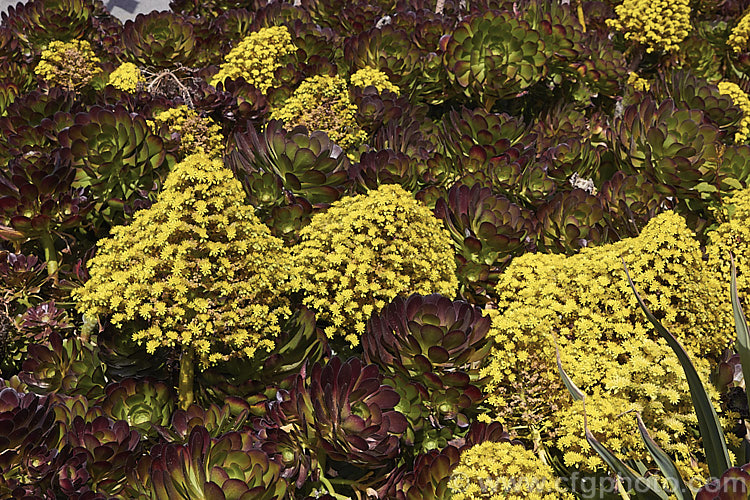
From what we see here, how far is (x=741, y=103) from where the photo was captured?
133 inches

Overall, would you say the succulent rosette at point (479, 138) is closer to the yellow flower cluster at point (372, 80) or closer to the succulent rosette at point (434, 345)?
the yellow flower cluster at point (372, 80)

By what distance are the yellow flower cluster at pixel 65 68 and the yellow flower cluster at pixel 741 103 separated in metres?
3.79

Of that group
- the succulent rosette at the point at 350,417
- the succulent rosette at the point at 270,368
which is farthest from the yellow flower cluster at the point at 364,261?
the succulent rosette at the point at 350,417

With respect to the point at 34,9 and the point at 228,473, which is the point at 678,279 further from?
the point at 34,9

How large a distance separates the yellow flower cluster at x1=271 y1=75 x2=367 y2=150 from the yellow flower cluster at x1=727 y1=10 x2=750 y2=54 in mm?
2930

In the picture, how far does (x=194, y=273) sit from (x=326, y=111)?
1541mm

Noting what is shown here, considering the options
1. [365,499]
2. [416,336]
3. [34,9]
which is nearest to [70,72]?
[34,9]

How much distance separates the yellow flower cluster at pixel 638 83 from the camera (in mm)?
3740

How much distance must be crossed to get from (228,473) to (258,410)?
1.23 ft

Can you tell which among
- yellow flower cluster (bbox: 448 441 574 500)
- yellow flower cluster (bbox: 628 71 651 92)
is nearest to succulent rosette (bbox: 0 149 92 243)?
yellow flower cluster (bbox: 448 441 574 500)

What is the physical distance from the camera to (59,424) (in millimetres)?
1614

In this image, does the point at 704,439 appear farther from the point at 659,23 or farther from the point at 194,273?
the point at 659,23

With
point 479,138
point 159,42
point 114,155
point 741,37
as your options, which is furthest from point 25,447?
point 741,37

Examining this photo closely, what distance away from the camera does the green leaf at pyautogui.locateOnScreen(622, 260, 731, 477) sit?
129 centimetres
